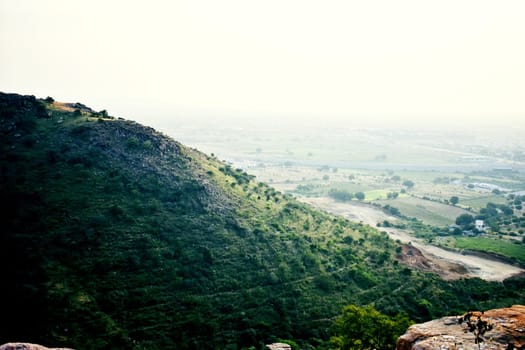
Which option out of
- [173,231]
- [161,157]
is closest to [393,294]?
[173,231]

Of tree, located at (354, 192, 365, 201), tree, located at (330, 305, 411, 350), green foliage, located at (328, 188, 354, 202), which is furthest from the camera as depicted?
tree, located at (354, 192, 365, 201)

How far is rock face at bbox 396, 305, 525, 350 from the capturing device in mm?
20719

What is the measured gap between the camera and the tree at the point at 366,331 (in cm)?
3400

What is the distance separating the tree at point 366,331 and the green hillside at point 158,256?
513cm

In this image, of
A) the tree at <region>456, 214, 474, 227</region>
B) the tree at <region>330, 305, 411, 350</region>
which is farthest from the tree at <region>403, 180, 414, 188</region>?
the tree at <region>330, 305, 411, 350</region>

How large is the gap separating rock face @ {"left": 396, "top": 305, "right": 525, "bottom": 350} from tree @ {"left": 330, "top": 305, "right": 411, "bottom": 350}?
1074 cm

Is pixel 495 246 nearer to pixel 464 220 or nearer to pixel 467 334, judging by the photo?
pixel 464 220

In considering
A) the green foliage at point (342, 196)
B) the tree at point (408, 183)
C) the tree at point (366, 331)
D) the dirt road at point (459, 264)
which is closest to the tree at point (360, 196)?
the green foliage at point (342, 196)

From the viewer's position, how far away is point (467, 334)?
2211cm

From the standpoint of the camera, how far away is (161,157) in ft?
197

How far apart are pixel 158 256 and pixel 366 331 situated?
955 inches

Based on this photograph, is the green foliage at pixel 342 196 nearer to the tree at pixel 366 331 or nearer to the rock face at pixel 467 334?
the tree at pixel 366 331

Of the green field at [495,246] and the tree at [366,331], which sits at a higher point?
the tree at [366,331]

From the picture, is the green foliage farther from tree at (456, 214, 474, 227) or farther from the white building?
the white building
